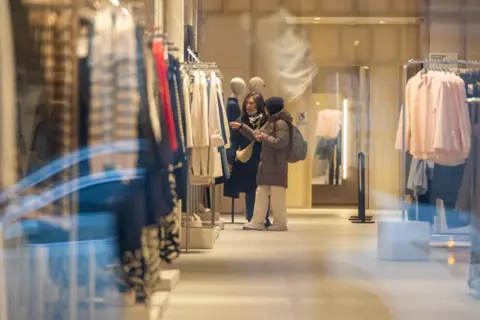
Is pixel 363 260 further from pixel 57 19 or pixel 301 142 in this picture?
pixel 57 19


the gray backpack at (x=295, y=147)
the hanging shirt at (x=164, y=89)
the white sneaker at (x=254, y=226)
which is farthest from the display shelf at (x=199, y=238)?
the hanging shirt at (x=164, y=89)

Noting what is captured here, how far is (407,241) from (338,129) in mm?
4624

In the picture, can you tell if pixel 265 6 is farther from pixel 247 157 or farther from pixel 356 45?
pixel 247 157

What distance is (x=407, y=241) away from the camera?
5.72 meters

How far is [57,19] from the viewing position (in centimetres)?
265

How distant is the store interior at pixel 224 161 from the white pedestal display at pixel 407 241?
0.04ft

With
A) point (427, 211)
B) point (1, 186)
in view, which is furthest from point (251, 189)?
point (1, 186)

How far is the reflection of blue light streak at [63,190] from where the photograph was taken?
237 cm

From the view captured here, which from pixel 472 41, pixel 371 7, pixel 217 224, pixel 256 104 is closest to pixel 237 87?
pixel 256 104

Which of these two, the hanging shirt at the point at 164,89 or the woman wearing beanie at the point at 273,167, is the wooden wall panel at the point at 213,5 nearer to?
the woman wearing beanie at the point at 273,167

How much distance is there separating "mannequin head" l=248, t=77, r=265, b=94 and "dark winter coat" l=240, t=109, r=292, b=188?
1.01 m

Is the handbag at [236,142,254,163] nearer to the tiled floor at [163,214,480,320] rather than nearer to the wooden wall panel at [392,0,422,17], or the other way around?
the tiled floor at [163,214,480,320]

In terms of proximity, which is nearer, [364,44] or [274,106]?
[274,106]

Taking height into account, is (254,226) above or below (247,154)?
below
